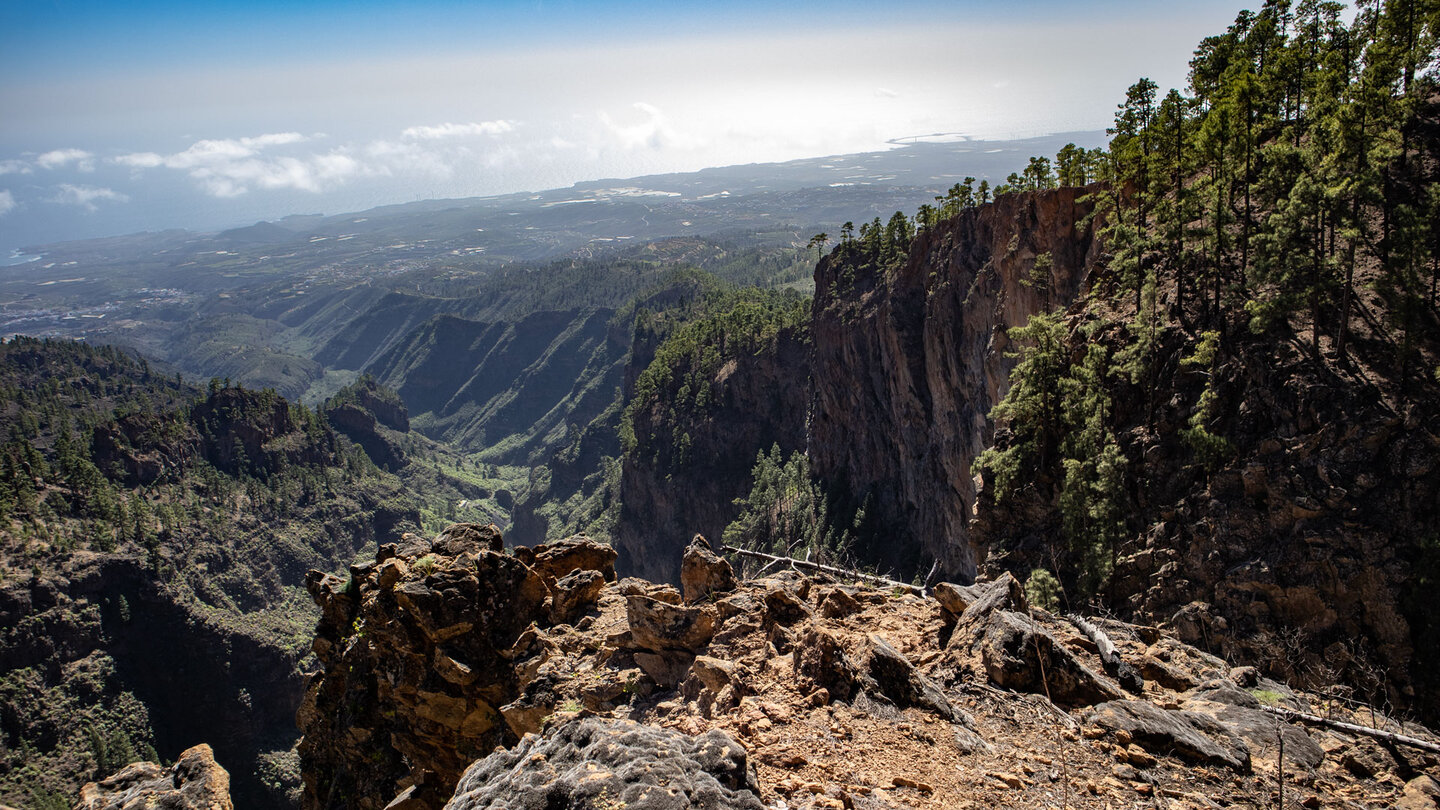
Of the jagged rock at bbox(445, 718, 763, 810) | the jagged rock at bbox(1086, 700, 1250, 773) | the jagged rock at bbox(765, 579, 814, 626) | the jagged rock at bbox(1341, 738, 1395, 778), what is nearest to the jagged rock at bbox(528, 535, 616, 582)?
the jagged rock at bbox(765, 579, 814, 626)

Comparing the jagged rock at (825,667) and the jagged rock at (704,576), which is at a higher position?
the jagged rock at (825,667)

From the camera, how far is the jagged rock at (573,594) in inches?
690

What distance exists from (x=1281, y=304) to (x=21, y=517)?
390 feet

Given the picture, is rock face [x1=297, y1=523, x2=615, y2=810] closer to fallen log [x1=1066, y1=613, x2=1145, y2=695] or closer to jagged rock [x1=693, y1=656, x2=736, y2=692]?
jagged rock [x1=693, y1=656, x2=736, y2=692]

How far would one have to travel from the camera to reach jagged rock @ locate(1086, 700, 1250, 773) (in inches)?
412

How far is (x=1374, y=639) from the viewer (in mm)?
19578

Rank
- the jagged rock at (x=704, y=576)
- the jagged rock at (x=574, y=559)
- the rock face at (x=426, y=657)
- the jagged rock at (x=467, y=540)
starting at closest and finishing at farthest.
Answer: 1. the rock face at (x=426, y=657)
2. the jagged rock at (x=704, y=576)
3. the jagged rock at (x=467, y=540)
4. the jagged rock at (x=574, y=559)

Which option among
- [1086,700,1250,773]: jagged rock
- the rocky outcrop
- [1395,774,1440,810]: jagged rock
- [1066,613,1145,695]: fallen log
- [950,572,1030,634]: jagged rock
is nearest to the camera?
[1395,774,1440,810]: jagged rock

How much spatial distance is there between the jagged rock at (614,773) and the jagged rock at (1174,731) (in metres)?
6.19

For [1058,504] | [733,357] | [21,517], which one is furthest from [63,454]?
[1058,504]

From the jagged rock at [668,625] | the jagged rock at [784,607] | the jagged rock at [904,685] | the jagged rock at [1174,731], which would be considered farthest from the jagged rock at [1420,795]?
the jagged rock at [668,625]

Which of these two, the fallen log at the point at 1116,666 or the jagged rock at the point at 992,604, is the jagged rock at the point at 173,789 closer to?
the jagged rock at the point at 992,604

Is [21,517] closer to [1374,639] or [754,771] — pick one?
[754,771]

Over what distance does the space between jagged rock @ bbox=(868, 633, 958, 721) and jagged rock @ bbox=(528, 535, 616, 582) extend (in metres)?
9.65
